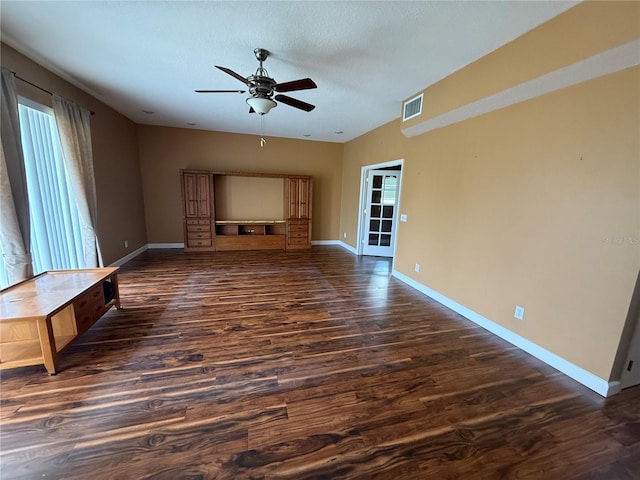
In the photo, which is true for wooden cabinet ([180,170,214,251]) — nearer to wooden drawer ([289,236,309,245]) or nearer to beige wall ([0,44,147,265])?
beige wall ([0,44,147,265])

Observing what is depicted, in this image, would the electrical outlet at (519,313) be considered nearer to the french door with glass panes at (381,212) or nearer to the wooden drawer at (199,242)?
the french door with glass panes at (381,212)

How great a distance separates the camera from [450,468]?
140 cm

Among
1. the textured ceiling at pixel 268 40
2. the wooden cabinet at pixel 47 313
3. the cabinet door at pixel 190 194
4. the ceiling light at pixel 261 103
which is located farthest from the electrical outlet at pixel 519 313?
the cabinet door at pixel 190 194

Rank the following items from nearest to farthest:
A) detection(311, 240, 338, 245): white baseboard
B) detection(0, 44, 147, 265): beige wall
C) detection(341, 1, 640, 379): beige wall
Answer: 1. detection(341, 1, 640, 379): beige wall
2. detection(0, 44, 147, 265): beige wall
3. detection(311, 240, 338, 245): white baseboard

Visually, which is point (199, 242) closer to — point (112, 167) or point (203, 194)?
point (203, 194)

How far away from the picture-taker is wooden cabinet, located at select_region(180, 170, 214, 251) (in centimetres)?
574

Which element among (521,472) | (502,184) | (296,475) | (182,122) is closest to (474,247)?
(502,184)

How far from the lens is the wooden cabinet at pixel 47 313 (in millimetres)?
1905

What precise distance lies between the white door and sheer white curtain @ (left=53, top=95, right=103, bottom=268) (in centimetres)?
576

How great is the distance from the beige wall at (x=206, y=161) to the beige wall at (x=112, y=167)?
0.25 m

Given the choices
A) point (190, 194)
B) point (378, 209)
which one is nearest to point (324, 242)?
point (378, 209)

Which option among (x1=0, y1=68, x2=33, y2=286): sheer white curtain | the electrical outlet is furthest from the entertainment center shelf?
the electrical outlet

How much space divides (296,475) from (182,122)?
19.9 ft

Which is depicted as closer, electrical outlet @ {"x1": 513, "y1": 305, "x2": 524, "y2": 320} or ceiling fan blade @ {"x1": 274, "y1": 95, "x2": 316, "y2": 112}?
electrical outlet @ {"x1": 513, "y1": 305, "x2": 524, "y2": 320}
